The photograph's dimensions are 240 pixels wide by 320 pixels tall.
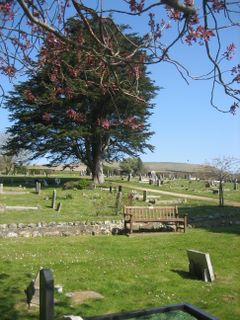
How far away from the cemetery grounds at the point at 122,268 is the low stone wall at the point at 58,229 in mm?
541

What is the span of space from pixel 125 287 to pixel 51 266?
269cm

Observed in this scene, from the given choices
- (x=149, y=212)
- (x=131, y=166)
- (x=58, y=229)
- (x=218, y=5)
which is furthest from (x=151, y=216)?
(x=131, y=166)

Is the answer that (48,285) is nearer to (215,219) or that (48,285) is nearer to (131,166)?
(215,219)

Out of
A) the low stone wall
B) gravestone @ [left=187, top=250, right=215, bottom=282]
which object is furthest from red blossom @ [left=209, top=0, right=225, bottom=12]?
the low stone wall

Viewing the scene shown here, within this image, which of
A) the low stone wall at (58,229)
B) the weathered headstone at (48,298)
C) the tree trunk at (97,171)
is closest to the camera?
the weathered headstone at (48,298)

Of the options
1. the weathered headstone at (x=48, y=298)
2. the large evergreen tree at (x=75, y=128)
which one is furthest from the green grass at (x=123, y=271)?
the large evergreen tree at (x=75, y=128)

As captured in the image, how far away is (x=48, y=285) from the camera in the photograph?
515 cm

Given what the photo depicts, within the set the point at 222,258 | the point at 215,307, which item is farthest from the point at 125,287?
the point at 222,258

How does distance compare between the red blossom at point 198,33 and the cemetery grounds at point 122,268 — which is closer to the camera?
the red blossom at point 198,33

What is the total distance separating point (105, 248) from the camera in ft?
51.6

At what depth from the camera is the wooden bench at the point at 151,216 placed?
1936 centimetres

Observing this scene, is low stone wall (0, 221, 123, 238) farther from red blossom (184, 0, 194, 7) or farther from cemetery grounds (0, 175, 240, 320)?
red blossom (184, 0, 194, 7)

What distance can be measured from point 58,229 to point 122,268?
21.5 feet

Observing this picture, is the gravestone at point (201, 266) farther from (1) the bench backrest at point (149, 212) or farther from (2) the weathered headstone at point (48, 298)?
(1) the bench backrest at point (149, 212)
